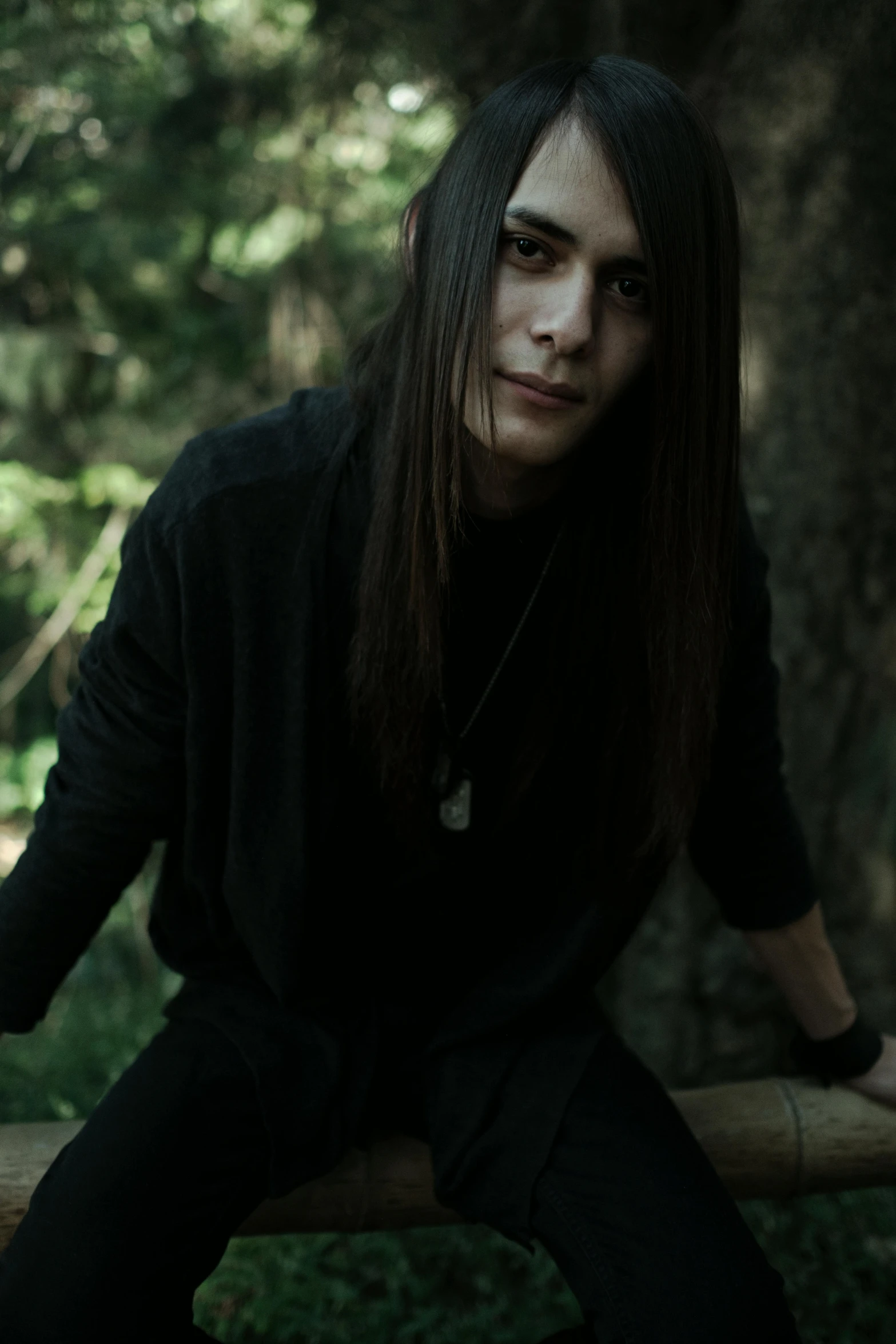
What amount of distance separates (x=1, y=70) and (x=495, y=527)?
2574 millimetres

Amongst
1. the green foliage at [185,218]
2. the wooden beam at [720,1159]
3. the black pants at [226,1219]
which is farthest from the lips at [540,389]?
the green foliage at [185,218]

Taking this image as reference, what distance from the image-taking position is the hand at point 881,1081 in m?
1.92

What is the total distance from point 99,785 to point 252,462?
0.51 m

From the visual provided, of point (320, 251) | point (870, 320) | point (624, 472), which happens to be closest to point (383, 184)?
point (320, 251)

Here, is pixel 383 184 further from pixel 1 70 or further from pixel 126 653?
pixel 126 653

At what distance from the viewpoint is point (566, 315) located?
144 centimetres

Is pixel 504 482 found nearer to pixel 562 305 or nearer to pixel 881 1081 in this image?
pixel 562 305

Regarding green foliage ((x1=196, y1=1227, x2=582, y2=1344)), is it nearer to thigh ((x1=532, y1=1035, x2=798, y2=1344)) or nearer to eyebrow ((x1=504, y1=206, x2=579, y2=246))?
thigh ((x1=532, y1=1035, x2=798, y2=1344))

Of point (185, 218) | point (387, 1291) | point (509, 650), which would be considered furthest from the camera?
point (185, 218)

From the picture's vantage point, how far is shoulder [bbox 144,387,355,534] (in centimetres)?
158

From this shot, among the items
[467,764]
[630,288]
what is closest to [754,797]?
[467,764]

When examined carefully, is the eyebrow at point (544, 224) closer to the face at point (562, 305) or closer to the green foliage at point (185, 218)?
the face at point (562, 305)

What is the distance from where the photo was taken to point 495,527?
1676mm

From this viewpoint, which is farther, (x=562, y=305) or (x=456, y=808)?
(x=456, y=808)
